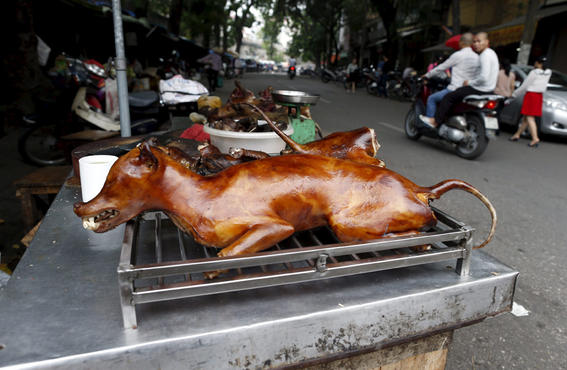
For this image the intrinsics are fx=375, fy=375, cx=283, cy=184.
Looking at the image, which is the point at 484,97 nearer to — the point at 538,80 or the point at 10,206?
the point at 538,80

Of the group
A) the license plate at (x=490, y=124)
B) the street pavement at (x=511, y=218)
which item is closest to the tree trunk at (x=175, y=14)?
the street pavement at (x=511, y=218)

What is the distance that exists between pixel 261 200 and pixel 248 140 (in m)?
0.96

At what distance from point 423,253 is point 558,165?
259 inches

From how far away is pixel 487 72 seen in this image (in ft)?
20.3

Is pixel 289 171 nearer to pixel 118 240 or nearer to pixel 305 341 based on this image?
pixel 305 341

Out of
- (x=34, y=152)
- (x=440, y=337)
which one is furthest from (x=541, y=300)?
(x=34, y=152)

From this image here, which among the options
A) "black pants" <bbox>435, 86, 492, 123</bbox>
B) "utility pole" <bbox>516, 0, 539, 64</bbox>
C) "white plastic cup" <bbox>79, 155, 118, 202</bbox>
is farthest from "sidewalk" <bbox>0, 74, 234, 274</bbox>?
"utility pole" <bbox>516, 0, 539, 64</bbox>

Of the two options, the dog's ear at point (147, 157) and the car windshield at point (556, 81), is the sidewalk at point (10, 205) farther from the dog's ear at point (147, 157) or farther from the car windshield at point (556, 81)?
the car windshield at point (556, 81)

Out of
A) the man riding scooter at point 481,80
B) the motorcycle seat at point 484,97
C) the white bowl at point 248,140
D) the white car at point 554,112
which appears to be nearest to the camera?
the white bowl at point 248,140

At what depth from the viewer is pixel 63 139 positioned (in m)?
4.25

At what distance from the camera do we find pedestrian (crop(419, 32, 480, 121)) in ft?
20.8

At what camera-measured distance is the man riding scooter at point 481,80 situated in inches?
243

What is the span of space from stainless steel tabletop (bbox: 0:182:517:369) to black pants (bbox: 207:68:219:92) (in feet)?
47.2

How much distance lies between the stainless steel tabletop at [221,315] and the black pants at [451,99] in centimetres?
556
